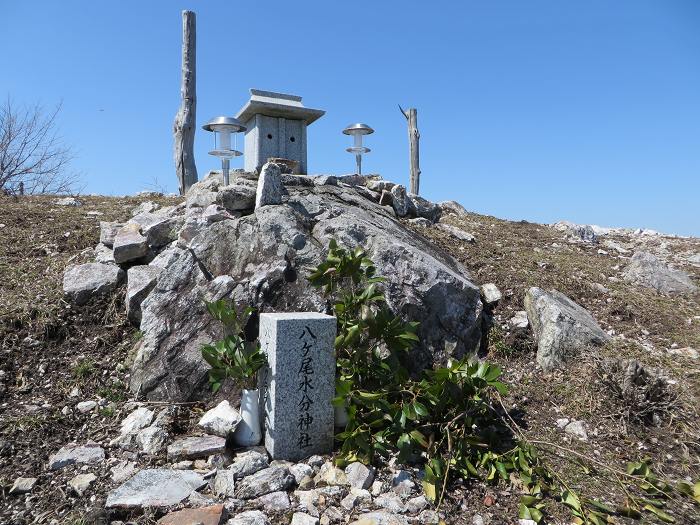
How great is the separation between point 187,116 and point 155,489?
9835 millimetres

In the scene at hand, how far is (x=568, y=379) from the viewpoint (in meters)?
4.45

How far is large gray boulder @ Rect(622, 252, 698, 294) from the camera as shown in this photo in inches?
270

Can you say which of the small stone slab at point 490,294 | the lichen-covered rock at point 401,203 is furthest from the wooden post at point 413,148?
the small stone slab at point 490,294

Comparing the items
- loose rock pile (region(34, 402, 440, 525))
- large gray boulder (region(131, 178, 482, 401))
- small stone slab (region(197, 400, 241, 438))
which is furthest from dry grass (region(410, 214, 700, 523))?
small stone slab (region(197, 400, 241, 438))

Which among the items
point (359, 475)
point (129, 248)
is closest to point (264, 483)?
point (359, 475)

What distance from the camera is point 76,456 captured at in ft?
11.1

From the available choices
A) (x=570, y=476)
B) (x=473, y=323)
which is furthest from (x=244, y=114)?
(x=570, y=476)

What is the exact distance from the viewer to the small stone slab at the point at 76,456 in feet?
10.9

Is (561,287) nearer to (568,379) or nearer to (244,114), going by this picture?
(568,379)

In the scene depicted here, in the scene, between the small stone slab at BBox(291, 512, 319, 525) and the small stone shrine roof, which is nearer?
the small stone slab at BBox(291, 512, 319, 525)

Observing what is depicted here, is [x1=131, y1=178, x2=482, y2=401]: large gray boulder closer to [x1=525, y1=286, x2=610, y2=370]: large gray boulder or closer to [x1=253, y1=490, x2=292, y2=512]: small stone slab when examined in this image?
[x1=525, y1=286, x2=610, y2=370]: large gray boulder

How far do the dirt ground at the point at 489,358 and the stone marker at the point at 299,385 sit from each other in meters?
0.93

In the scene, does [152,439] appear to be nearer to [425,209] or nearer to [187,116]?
[425,209]

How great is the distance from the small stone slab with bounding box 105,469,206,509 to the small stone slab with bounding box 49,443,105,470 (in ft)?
1.71
